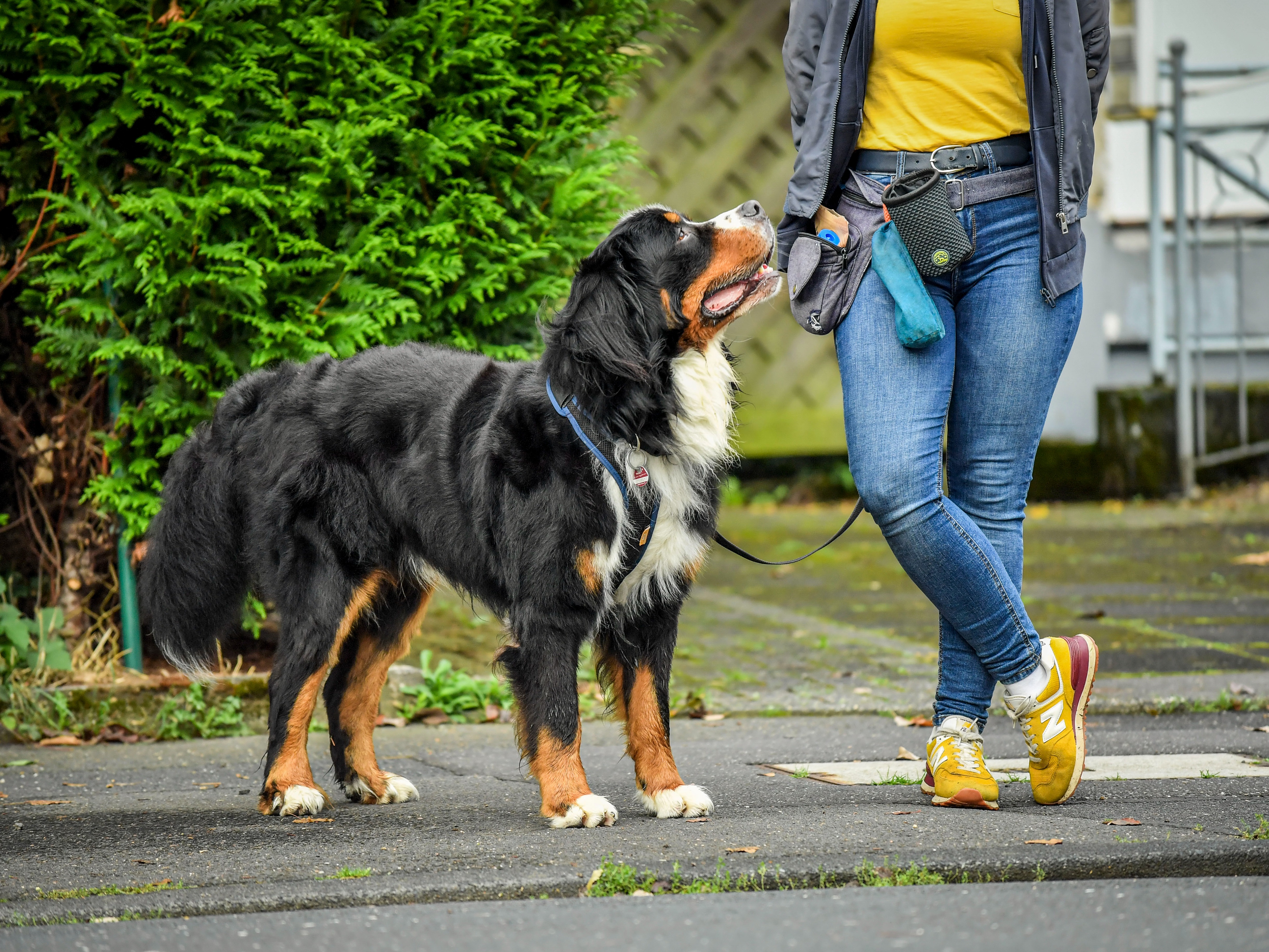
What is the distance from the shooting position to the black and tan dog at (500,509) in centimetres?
358

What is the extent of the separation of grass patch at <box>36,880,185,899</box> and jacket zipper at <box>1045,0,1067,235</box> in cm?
253

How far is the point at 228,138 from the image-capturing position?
4.93 m

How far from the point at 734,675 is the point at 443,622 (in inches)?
56.1

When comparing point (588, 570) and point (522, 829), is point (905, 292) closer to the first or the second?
point (588, 570)

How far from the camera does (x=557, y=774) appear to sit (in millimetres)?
3521

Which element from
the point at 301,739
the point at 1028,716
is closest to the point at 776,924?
the point at 1028,716

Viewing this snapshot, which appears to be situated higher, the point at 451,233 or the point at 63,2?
the point at 63,2

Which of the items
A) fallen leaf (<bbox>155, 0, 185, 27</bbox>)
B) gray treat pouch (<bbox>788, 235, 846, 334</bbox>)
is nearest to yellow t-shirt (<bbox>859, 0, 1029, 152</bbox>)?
gray treat pouch (<bbox>788, 235, 846, 334</bbox>)

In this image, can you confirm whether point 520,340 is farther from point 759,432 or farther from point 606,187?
point 759,432

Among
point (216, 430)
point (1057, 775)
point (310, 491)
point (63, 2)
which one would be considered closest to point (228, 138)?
point (63, 2)

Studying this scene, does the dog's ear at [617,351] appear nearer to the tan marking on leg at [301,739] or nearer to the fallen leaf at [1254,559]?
the tan marking on leg at [301,739]

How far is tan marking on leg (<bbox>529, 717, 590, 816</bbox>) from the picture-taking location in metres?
3.51

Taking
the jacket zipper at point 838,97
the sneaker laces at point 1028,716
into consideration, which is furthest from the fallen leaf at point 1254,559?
the jacket zipper at point 838,97

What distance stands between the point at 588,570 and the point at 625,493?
0.21m
